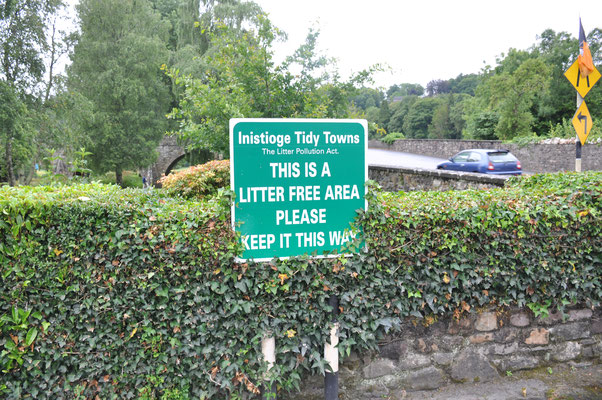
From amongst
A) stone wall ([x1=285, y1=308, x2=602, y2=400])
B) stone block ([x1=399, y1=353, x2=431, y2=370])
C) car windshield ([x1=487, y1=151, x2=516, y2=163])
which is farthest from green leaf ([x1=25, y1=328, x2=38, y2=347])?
car windshield ([x1=487, y1=151, x2=516, y2=163])

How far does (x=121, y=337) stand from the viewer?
2816 millimetres

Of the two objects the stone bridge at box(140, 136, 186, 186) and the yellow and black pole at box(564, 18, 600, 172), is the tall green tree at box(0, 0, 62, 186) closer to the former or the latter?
the stone bridge at box(140, 136, 186, 186)

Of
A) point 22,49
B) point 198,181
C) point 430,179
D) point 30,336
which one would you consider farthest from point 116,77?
point 30,336

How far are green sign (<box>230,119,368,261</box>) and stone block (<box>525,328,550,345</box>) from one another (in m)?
1.94

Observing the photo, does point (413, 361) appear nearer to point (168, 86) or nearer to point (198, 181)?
point (198, 181)

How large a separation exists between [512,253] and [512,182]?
6.68 feet

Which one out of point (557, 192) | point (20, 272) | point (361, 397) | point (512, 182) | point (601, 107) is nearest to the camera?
point (20, 272)

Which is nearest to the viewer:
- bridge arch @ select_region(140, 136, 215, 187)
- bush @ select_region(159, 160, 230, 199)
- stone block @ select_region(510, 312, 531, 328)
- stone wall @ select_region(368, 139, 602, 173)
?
stone block @ select_region(510, 312, 531, 328)

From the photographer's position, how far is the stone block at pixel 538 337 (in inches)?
138

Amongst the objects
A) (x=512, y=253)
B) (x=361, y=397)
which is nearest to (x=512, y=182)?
(x=512, y=253)

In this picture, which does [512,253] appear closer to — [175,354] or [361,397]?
[361,397]

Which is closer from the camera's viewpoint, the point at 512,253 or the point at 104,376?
the point at 104,376

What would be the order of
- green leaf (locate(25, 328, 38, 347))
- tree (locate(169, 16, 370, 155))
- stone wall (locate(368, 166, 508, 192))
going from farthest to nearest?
stone wall (locate(368, 166, 508, 192)), tree (locate(169, 16, 370, 155)), green leaf (locate(25, 328, 38, 347))

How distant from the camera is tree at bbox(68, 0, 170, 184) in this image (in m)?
24.5
